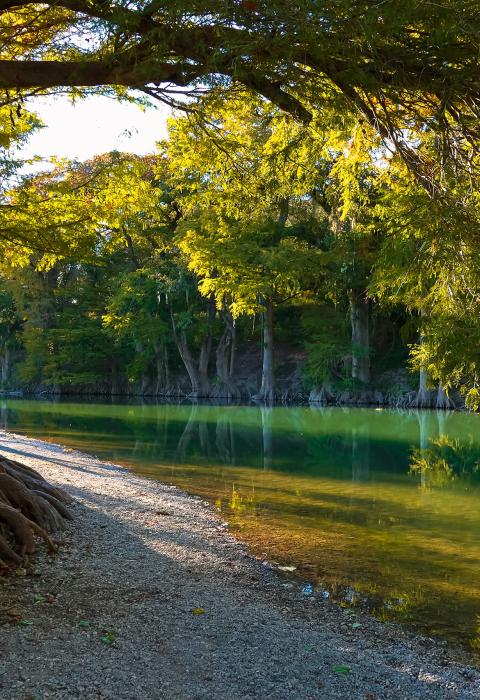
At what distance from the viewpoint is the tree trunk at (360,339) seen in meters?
35.2

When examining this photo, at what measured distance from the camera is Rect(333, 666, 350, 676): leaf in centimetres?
432

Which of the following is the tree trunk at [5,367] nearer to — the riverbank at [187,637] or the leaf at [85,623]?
the riverbank at [187,637]

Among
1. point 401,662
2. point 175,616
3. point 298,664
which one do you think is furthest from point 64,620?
point 401,662

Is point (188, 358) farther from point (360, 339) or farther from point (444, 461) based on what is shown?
point (444, 461)

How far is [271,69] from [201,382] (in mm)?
37997

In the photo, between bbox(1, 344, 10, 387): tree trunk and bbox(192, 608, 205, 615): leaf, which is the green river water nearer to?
bbox(192, 608, 205, 615): leaf

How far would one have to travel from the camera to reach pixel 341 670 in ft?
14.3

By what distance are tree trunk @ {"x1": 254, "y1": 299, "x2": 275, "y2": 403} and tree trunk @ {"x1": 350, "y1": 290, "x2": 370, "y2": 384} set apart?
4.51 metres

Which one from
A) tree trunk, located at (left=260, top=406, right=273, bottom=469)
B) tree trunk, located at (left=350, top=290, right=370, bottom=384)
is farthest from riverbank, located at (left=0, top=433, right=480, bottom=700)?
tree trunk, located at (left=350, top=290, right=370, bottom=384)

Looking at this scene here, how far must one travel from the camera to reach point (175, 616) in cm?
514

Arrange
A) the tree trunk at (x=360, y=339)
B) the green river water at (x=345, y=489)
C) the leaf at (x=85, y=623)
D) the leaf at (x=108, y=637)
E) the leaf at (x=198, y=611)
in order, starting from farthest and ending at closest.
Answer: the tree trunk at (x=360, y=339), the green river water at (x=345, y=489), the leaf at (x=198, y=611), the leaf at (x=85, y=623), the leaf at (x=108, y=637)

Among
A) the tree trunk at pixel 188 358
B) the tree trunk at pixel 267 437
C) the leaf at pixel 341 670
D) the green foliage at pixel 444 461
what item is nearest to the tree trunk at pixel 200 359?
the tree trunk at pixel 188 358

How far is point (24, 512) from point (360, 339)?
30.0 metres

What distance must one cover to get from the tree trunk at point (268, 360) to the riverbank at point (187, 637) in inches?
1179
